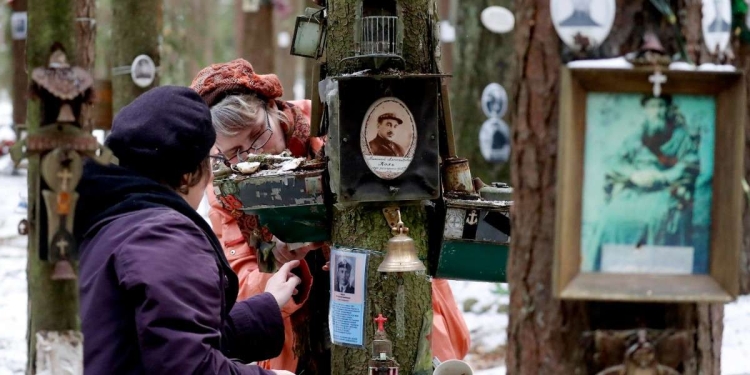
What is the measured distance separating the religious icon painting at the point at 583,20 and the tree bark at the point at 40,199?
1066 mm

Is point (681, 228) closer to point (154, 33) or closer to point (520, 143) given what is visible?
point (520, 143)

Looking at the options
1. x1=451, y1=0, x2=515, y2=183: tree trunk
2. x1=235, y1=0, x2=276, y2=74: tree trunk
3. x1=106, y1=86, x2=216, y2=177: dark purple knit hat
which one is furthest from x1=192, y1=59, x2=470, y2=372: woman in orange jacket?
x1=235, y1=0, x2=276, y2=74: tree trunk

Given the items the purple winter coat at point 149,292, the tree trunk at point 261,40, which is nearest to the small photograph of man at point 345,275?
the purple winter coat at point 149,292

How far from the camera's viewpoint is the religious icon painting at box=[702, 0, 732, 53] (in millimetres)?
2350

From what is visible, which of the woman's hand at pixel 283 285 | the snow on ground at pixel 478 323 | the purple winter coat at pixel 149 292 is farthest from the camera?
the snow on ground at pixel 478 323

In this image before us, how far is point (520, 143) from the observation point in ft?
7.80

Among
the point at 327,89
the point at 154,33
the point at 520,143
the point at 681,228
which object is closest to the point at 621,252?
the point at 681,228

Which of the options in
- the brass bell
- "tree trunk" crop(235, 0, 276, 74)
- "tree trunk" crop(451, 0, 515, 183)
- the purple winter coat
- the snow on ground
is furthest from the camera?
"tree trunk" crop(235, 0, 276, 74)

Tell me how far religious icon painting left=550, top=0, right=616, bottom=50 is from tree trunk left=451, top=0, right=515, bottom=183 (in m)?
7.19

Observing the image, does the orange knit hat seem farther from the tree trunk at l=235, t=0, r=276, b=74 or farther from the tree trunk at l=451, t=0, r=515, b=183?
the tree trunk at l=235, t=0, r=276, b=74

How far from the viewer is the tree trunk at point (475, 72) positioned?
950 centimetres

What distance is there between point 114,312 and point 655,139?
1478 millimetres

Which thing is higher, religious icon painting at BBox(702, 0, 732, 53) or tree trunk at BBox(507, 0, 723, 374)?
religious icon painting at BBox(702, 0, 732, 53)

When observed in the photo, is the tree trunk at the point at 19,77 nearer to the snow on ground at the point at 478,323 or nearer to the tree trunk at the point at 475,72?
the snow on ground at the point at 478,323
